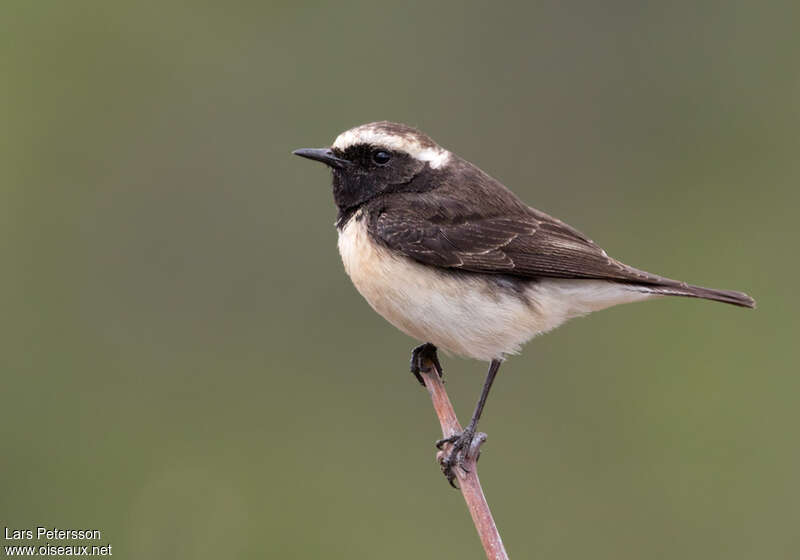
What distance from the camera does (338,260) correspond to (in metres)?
9.69

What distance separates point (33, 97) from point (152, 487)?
4.11m

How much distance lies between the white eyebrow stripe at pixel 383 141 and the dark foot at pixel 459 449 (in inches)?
69.4

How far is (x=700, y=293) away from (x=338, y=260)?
3661mm

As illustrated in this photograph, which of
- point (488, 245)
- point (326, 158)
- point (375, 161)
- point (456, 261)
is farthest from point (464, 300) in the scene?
point (326, 158)

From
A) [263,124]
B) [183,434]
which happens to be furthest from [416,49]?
[183,434]

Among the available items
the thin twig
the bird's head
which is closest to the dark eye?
the bird's head

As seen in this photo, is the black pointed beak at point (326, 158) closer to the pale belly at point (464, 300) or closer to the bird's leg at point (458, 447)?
the pale belly at point (464, 300)

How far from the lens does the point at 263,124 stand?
10.7 meters

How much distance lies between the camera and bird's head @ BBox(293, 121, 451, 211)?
23.9ft

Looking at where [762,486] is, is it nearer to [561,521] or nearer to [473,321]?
[561,521]

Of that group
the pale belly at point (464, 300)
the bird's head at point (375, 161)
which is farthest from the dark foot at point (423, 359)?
the bird's head at point (375, 161)

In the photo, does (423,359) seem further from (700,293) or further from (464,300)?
(700,293)

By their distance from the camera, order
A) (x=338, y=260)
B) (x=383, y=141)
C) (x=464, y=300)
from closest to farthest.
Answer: (x=464, y=300), (x=383, y=141), (x=338, y=260)

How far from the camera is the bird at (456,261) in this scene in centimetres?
685
